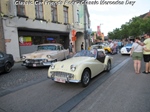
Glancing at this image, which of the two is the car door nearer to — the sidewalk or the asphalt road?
the asphalt road

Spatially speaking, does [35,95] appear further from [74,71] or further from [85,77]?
[85,77]

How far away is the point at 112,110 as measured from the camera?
354 cm

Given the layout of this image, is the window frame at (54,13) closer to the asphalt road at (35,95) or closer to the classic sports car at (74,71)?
the classic sports car at (74,71)

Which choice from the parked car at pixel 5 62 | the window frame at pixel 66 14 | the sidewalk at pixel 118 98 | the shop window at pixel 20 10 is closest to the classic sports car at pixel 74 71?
the sidewalk at pixel 118 98

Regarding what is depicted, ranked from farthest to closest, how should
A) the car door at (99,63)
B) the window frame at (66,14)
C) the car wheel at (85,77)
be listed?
the window frame at (66,14)
the car door at (99,63)
the car wheel at (85,77)

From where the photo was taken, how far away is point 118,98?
165 inches

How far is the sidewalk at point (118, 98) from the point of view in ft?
11.9

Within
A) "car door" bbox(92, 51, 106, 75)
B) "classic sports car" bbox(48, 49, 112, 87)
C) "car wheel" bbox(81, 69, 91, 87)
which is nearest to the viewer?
"classic sports car" bbox(48, 49, 112, 87)

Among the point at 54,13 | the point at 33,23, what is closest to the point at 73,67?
the point at 33,23

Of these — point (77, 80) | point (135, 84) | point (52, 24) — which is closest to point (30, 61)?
point (77, 80)

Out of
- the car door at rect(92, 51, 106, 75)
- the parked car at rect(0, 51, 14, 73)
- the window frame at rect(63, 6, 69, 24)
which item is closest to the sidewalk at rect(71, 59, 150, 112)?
the car door at rect(92, 51, 106, 75)

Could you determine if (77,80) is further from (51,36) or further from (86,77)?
(51,36)

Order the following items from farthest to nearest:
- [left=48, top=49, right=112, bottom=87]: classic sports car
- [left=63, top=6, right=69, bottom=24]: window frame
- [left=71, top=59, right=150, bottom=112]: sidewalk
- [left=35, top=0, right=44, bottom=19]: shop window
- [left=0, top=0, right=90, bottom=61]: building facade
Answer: [left=63, top=6, right=69, bottom=24]: window frame < [left=35, top=0, right=44, bottom=19]: shop window < [left=0, top=0, right=90, bottom=61]: building facade < [left=48, top=49, right=112, bottom=87]: classic sports car < [left=71, top=59, right=150, bottom=112]: sidewalk

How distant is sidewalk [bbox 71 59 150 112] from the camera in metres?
3.63
